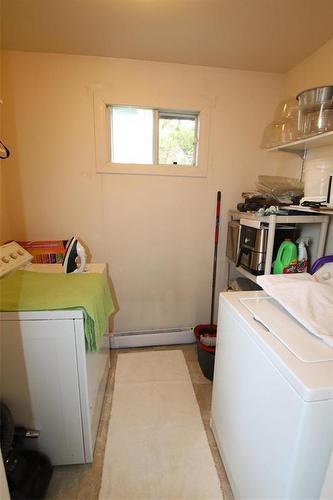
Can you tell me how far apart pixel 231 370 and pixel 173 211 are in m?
1.39

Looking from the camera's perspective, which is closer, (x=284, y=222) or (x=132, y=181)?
(x=284, y=222)

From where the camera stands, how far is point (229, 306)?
1201 mm

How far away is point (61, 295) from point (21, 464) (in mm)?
789

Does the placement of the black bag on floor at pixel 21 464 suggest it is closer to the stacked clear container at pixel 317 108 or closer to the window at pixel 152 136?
the window at pixel 152 136

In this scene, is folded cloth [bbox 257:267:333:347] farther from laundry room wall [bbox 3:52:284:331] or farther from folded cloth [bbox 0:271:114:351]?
laundry room wall [bbox 3:52:284:331]

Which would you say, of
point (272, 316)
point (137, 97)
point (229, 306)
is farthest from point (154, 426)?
point (137, 97)

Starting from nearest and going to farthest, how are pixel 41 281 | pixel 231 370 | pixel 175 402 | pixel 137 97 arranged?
1. pixel 231 370
2. pixel 41 281
3. pixel 175 402
4. pixel 137 97

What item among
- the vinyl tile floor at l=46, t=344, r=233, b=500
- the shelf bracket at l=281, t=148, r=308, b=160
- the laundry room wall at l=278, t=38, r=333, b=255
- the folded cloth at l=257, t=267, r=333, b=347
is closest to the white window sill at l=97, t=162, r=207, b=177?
the shelf bracket at l=281, t=148, r=308, b=160

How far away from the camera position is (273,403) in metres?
0.82

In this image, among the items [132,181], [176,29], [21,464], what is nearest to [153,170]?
[132,181]

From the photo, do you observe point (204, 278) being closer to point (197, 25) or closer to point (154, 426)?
point (154, 426)

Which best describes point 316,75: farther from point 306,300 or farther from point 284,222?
point 306,300

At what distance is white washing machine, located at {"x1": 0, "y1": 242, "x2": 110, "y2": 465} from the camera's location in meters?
1.13

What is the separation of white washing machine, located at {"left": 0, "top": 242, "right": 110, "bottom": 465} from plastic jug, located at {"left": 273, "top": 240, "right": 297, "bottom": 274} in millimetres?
1290
